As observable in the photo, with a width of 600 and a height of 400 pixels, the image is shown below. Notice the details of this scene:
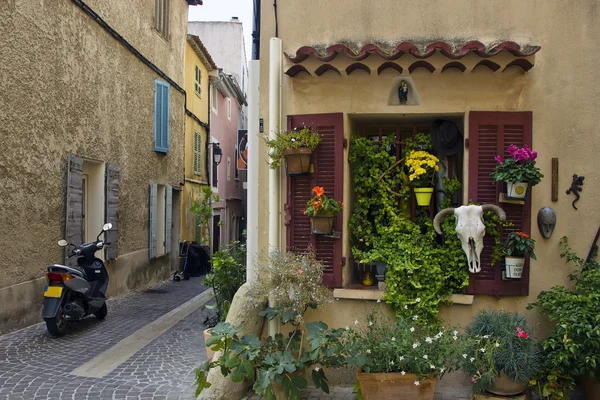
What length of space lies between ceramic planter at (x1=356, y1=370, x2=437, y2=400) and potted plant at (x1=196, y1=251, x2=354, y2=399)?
0.26 metres

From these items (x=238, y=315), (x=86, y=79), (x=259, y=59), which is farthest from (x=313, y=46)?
(x=86, y=79)

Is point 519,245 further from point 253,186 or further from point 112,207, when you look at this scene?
point 112,207

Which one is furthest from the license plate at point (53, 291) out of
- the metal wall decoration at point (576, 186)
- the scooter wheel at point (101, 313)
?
the metal wall decoration at point (576, 186)

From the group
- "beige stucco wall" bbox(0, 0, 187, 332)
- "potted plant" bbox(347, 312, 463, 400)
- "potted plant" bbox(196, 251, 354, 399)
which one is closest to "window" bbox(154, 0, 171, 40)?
"beige stucco wall" bbox(0, 0, 187, 332)

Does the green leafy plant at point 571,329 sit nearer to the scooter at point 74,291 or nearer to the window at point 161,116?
the scooter at point 74,291

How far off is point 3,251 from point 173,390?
3308 mm

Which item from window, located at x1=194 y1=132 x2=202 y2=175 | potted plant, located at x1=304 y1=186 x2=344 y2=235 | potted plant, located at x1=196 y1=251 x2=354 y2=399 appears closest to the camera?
potted plant, located at x1=196 y1=251 x2=354 y2=399

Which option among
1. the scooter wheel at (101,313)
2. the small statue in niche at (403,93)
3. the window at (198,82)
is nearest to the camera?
the small statue in niche at (403,93)

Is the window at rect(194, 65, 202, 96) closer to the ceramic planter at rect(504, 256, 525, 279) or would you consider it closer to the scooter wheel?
the scooter wheel

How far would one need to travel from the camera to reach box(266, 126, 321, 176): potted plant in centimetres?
480

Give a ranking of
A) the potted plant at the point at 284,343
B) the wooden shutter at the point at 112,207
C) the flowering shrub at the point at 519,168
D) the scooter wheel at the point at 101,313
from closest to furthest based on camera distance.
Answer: the potted plant at the point at 284,343 → the flowering shrub at the point at 519,168 → the scooter wheel at the point at 101,313 → the wooden shutter at the point at 112,207

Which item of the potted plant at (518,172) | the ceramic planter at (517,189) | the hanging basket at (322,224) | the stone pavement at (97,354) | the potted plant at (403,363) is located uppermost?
the potted plant at (518,172)

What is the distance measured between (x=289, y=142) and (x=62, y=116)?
4.91m

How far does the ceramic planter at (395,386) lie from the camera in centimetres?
416
